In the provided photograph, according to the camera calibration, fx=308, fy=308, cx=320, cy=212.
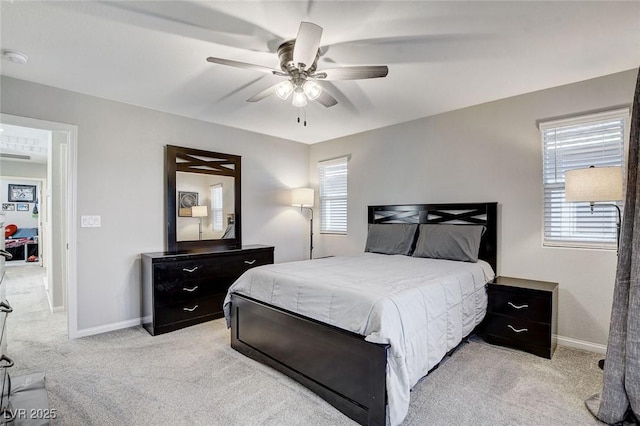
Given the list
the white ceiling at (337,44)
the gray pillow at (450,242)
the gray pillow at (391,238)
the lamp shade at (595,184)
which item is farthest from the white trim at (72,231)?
the lamp shade at (595,184)

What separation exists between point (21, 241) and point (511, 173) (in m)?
10.8

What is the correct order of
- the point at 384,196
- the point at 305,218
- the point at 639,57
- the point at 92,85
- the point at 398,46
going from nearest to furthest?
the point at 398,46, the point at 639,57, the point at 92,85, the point at 384,196, the point at 305,218

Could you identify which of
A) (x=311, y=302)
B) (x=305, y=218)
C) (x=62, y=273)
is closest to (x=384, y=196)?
(x=305, y=218)

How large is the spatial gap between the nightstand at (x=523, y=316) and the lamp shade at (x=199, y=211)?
345 centimetres

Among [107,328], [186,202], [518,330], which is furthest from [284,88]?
[107,328]

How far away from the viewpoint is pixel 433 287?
2.28 metres

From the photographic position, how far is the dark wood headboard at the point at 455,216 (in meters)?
3.44

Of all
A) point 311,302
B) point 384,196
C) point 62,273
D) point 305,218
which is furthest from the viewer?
point 305,218

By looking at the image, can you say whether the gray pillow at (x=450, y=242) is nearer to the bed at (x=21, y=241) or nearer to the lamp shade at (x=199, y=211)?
the lamp shade at (x=199, y=211)

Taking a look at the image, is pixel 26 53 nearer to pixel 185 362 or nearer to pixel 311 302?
pixel 185 362

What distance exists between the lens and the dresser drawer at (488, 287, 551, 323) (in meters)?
2.70

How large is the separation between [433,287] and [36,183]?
421 inches

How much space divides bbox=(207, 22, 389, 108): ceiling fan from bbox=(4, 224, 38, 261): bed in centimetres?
907

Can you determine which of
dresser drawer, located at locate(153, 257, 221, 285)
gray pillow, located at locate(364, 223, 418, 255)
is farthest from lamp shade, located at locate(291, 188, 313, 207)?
dresser drawer, located at locate(153, 257, 221, 285)
